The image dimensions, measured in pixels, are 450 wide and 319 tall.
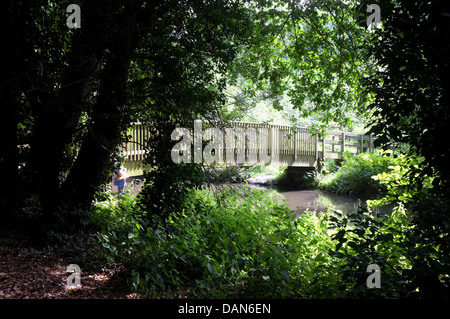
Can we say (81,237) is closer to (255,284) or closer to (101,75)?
(101,75)

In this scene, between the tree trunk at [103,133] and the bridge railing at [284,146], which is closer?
the tree trunk at [103,133]

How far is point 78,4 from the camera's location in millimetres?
4855

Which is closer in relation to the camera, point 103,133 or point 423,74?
point 423,74

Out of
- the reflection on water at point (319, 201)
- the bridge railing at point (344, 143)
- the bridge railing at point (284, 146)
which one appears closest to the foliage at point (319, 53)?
the bridge railing at point (284, 146)

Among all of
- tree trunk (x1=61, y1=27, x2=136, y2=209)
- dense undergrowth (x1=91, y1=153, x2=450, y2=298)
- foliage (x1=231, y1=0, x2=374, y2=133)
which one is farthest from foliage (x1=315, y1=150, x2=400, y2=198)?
tree trunk (x1=61, y1=27, x2=136, y2=209)

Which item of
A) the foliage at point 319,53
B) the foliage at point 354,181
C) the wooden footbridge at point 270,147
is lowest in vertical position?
the foliage at point 354,181

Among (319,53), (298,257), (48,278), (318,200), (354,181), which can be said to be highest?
(319,53)

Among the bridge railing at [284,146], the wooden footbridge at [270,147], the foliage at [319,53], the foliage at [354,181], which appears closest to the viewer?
the foliage at [319,53]

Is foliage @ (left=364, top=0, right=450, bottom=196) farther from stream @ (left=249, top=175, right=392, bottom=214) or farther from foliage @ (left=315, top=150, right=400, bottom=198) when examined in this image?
foliage @ (left=315, top=150, right=400, bottom=198)

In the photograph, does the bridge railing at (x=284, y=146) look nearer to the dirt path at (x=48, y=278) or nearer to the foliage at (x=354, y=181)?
the foliage at (x=354, y=181)

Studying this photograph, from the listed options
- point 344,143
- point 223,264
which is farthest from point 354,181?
point 223,264

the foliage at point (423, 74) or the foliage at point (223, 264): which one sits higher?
the foliage at point (423, 74)

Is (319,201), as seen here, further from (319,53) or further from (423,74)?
(423,74)
